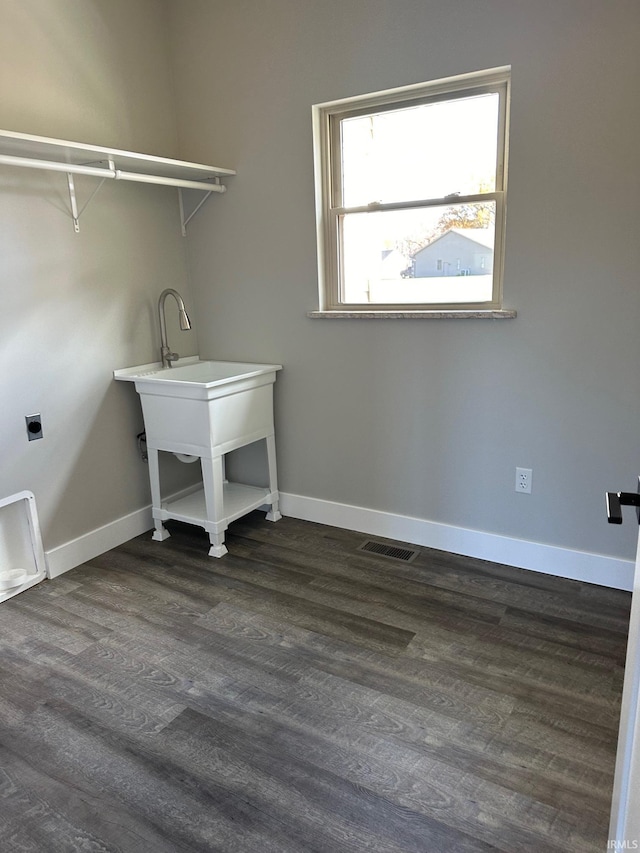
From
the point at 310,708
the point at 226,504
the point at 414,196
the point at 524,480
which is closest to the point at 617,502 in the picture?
the point at 310,708

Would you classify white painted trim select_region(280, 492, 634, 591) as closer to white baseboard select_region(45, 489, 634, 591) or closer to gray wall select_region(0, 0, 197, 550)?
white baseboard select_region(45, 489, 634, 591)

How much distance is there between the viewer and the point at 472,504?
108 inches

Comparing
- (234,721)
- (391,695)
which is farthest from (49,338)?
(391,695)

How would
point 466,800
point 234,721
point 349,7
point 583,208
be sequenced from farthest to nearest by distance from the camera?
point 349,7 → point 583,208 → point 234,721 → point 466,800

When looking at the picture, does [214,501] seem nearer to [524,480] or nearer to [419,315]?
[419,315]

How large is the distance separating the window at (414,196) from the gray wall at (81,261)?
0.92m

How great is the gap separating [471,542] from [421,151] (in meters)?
1.80

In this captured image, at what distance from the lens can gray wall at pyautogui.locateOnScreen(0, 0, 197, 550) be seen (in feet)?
8.11

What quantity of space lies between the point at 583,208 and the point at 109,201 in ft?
6.94

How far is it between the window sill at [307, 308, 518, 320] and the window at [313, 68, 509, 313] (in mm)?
62

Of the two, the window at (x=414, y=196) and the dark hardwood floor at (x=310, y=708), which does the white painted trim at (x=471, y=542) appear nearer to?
the dark hardwood floor at (x=310, y=708)

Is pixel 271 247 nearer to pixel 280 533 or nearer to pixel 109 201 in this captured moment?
pixel 109 201

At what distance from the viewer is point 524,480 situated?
260cm

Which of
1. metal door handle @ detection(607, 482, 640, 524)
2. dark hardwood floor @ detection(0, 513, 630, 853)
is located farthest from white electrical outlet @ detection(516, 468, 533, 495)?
metal door handle @ detection(607, 482, 640, 524)
